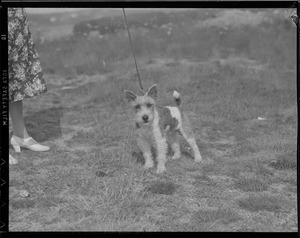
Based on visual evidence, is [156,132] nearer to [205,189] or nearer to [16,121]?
[205,189]

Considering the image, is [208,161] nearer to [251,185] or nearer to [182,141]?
[182,141]

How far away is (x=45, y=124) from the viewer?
691cm

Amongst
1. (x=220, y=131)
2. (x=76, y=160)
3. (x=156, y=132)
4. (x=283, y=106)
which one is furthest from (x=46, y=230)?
(x=283, y=106)

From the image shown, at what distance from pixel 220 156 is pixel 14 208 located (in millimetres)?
2803

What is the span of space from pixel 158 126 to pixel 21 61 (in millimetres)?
2029

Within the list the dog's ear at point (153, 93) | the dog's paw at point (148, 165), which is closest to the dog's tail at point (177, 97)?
the dog's ear at point (153, 93)

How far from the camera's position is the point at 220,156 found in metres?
6.15

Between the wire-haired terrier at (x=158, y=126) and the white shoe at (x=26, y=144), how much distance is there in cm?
140

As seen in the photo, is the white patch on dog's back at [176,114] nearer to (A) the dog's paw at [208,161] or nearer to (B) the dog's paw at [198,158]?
(B) the dog's paw at [198,158]

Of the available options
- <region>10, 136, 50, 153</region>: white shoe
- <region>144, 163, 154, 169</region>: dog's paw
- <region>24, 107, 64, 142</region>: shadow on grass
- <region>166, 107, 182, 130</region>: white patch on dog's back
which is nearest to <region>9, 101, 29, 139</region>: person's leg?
<region>10, 136, 50, 153</region>: white shoe

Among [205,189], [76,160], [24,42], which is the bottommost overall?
[205,189]

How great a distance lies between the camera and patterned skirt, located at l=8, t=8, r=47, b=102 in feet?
18.2

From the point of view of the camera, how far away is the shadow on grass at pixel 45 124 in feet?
21.6

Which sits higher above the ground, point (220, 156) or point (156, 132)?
point (156, 132)
